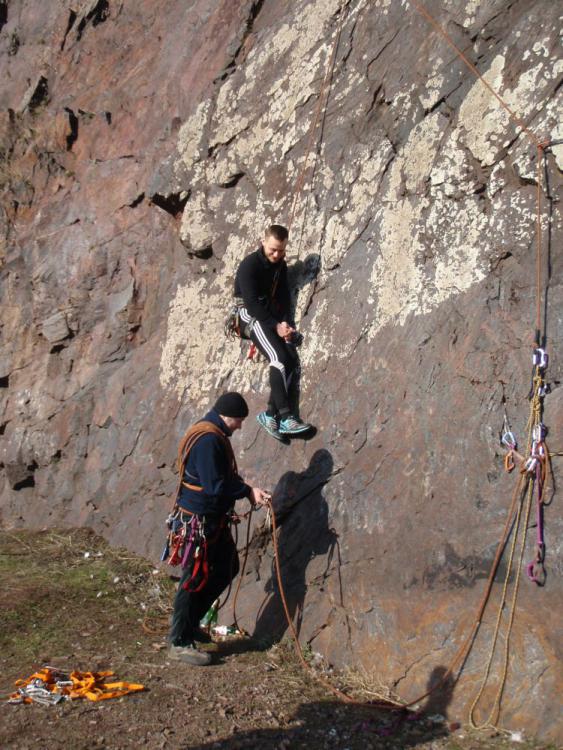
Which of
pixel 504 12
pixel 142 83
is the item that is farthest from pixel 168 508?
pixel 142 83

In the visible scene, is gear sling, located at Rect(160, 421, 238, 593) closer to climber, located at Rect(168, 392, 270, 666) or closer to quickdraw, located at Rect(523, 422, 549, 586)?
climber, located at Rect(168, 392, 270, 666)

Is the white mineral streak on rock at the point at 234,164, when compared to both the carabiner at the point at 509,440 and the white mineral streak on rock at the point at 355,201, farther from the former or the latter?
the carabiner at the point at 509,440

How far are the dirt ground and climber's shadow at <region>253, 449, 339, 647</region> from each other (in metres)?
0.24

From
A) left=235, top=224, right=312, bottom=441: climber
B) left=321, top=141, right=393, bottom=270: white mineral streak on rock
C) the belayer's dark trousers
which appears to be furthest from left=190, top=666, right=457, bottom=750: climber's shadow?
left=321, top=141, right=393, bottom=270: white mineral streak on rock

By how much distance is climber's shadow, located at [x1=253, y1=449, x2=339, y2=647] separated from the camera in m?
5.66

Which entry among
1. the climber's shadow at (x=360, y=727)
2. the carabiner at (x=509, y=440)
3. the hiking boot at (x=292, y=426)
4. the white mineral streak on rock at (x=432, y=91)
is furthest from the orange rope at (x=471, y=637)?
the white mineral streak on rock at (x=432, y=91)

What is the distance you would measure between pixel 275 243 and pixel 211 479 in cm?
229

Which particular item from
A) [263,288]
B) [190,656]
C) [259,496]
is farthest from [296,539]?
[263,288]

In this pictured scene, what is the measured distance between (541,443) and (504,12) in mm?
3643

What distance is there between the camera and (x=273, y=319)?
21.4 ft

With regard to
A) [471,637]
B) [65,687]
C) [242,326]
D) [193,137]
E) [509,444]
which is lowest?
[65,687]

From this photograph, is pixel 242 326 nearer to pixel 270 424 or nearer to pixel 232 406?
pixel 270 424

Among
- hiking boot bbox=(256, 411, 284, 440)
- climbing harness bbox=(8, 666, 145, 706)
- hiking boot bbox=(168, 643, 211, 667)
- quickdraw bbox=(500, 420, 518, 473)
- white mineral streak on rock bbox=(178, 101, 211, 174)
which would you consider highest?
white mineral streak on rock bbox=(178, 101, 211, 174)

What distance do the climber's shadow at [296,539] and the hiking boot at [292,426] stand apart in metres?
0.23
